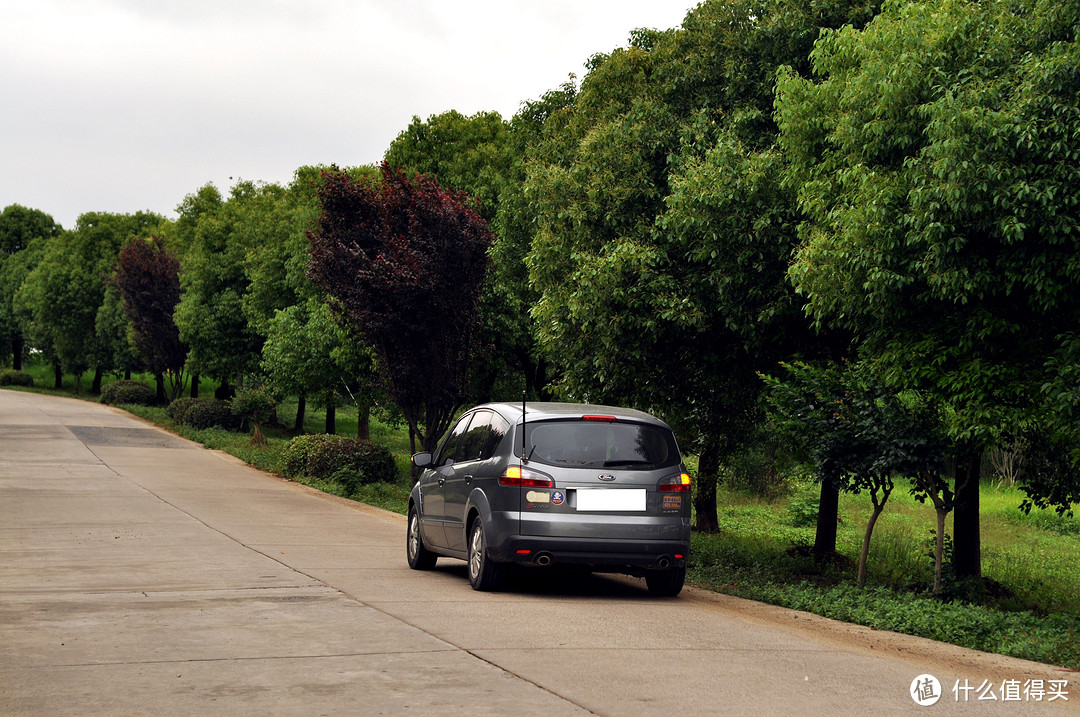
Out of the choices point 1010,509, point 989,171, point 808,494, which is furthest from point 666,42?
point 1010,509

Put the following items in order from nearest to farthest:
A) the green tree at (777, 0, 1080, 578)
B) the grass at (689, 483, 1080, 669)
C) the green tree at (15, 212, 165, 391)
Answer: the grass at (689, 483, 1080, 669) → the green tree at (777, 0, 1080, 578) → the green tree at (15, 212, 165, 391)

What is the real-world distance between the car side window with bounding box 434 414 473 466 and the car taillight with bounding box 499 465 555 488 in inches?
65.9

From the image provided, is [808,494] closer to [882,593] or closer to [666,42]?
[666,42]

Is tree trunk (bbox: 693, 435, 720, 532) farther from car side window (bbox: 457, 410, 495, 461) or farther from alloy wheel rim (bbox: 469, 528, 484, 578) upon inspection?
alloy wheel rim (bbox: 469, 528, 484, 578)

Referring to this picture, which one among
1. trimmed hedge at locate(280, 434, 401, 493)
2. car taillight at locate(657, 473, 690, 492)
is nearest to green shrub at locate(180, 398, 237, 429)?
trimmed hedge at locate(280, 434, 401, 493)

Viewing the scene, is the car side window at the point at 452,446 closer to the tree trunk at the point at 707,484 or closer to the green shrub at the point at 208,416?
the tree trunk at the point at 707,484

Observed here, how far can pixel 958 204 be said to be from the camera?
9438mm

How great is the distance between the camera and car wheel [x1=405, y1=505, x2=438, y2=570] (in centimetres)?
1205

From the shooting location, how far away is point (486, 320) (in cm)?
2403

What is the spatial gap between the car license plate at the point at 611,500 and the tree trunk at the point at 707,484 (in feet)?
23.9

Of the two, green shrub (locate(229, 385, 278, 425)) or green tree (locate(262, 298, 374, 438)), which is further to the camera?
green shrub (locate(229, 385, 278, 425))

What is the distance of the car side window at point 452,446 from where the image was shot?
38.2 ft

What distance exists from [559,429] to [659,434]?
0.95 meters

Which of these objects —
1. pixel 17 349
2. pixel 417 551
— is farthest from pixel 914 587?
pixel 17 349
